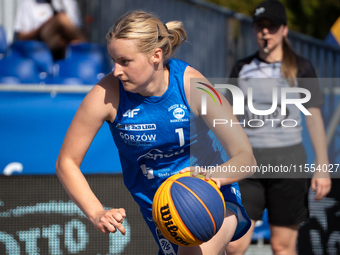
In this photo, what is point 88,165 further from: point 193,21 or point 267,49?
point 193,21

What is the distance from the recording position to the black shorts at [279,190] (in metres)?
3.21

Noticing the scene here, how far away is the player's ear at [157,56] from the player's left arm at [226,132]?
0.65ft

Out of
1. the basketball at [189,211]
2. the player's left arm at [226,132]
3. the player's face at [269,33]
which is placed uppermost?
the player's face at [269,33]

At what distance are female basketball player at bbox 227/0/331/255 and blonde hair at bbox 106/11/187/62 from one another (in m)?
1.15

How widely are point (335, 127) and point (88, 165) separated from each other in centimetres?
279

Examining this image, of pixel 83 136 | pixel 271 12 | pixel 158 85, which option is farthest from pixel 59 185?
pixel 271 12

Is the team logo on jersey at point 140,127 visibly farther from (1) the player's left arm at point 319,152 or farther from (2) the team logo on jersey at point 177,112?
(1) the player's left arm at point 319,152

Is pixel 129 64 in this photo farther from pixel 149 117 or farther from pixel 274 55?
pixel 274 55

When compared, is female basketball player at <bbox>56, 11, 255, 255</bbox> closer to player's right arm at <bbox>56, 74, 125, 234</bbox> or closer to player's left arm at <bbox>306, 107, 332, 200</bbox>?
player's right arm at <bbox>56, 74, 125, 234</bbox>

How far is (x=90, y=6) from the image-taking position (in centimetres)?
712

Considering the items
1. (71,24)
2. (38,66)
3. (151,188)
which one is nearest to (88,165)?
(151,188)

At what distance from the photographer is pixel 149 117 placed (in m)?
2.29

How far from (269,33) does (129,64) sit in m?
1.59

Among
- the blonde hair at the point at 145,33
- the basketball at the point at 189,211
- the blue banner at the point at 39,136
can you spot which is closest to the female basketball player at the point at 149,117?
the blonde hair at the point at 145,33
